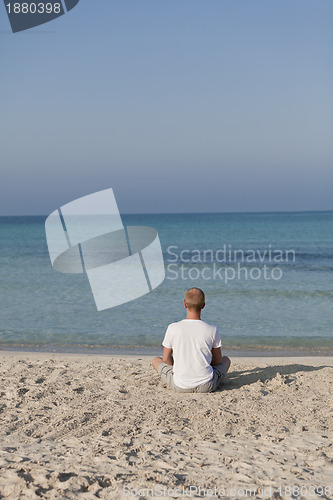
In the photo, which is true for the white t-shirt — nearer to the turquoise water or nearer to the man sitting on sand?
the man sitting on sand

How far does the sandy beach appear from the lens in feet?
10.4

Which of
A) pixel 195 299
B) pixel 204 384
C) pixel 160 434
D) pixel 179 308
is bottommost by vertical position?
pixel 179 308

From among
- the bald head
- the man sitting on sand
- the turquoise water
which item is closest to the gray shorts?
the man sitting on sand

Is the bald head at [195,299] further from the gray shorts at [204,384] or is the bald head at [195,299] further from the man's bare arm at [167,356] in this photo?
the gray shorts at [204,384]

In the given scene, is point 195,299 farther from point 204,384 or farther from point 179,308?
point 179,308

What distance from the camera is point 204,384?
509 cm

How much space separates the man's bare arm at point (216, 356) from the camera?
5.11 meters

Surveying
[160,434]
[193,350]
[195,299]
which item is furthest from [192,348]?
[160,434]

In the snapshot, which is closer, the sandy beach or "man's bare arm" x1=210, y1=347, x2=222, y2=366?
the sandy beach

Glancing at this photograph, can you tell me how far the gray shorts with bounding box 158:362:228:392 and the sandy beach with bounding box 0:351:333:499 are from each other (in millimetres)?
97

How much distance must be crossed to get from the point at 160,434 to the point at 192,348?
3.56 ft

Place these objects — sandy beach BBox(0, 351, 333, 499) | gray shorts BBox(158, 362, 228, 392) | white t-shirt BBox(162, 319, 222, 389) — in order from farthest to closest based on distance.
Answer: gray shorts BBox(158, 362, 228, 392) < white t-shirt BBox(162, 319, 222, 389) < sandy beach BBox(0, 351, 333, 499)

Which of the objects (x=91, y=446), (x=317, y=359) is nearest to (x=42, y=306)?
(x=317, y=359)

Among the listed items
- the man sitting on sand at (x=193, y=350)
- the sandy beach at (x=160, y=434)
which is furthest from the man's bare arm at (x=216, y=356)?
the sandy beach at (x=160, y=434)
